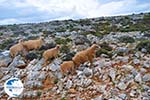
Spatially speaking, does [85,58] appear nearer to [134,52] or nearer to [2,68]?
[134,52]

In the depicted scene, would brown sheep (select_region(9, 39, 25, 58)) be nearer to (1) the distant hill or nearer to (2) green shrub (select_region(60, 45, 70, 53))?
(2) green shrub (select_region(60, 45, 70, 53))

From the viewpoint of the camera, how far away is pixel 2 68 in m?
21.6

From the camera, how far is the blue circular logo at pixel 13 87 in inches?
626

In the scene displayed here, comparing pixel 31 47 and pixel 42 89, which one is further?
pixel 31 47

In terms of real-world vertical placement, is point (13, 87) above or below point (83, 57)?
below

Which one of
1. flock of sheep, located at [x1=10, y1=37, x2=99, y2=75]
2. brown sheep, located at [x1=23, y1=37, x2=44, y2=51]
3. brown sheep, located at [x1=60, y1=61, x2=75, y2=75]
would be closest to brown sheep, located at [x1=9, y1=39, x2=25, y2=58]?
flock of sheep, located at [x1=10, y1=37, x2=99, y2=75]

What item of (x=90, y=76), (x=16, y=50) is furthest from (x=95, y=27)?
(x=90, y=76)

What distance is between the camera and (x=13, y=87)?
16375 mm

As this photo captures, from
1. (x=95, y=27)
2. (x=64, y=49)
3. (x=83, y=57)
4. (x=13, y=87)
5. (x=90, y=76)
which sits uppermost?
(x=83, y=57)

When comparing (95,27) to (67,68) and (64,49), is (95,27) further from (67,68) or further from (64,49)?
(67,68)

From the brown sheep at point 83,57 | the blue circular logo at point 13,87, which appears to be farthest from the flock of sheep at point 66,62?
the blue circular logo at point 13,87

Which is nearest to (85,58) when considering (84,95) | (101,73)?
(101,73)

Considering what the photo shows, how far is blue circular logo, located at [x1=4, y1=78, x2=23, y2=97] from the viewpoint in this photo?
15.9m

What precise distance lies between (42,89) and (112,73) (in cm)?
312
